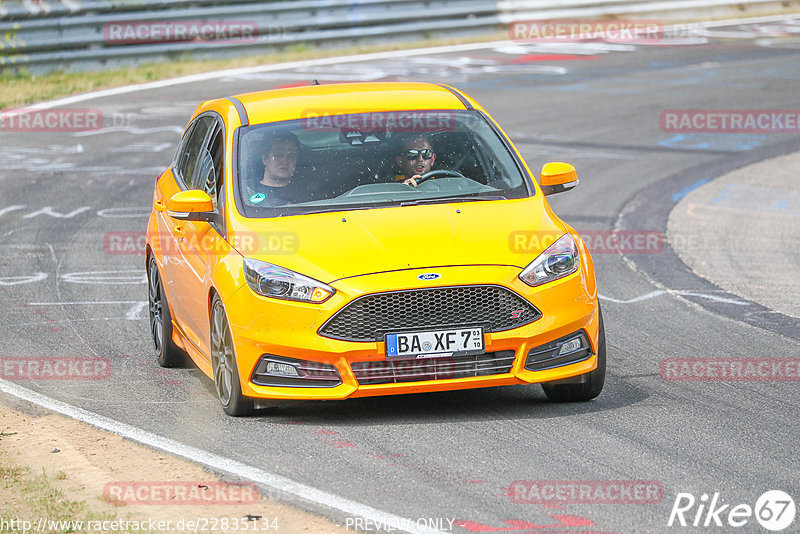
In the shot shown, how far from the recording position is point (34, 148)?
18.8 metres

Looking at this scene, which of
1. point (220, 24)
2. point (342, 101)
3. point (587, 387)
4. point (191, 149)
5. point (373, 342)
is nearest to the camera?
point (373, 342)

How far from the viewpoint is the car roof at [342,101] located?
851 cm

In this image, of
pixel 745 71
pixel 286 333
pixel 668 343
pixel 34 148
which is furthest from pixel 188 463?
pixel 745 71

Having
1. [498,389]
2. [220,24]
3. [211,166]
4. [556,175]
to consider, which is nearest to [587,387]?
[498,389]

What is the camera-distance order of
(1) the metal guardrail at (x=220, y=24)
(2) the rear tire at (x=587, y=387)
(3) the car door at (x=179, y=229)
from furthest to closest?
(1) the metal guardrail at (x=220, y=24) → (3) the car door at (x=179, y=229) → (2) the rear tire at (x=587, y=387)

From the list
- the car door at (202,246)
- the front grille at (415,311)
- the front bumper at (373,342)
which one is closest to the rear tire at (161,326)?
the car door at (202,246)

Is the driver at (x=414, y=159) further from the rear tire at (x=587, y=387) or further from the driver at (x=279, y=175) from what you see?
the rear tire at (x=587, y=387)

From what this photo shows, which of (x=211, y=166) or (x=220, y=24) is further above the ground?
(x=211, y=166)

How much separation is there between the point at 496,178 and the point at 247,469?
8.85 feet

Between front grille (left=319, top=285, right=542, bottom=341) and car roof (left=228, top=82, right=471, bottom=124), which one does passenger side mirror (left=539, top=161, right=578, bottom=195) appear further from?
front grille (left=319, top=285, right=542, bottom=341)

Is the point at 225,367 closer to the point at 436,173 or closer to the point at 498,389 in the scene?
the point at 498,389

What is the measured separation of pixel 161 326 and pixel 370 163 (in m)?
1.96

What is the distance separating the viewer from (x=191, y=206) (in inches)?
306

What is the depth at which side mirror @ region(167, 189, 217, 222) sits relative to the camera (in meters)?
7.79
